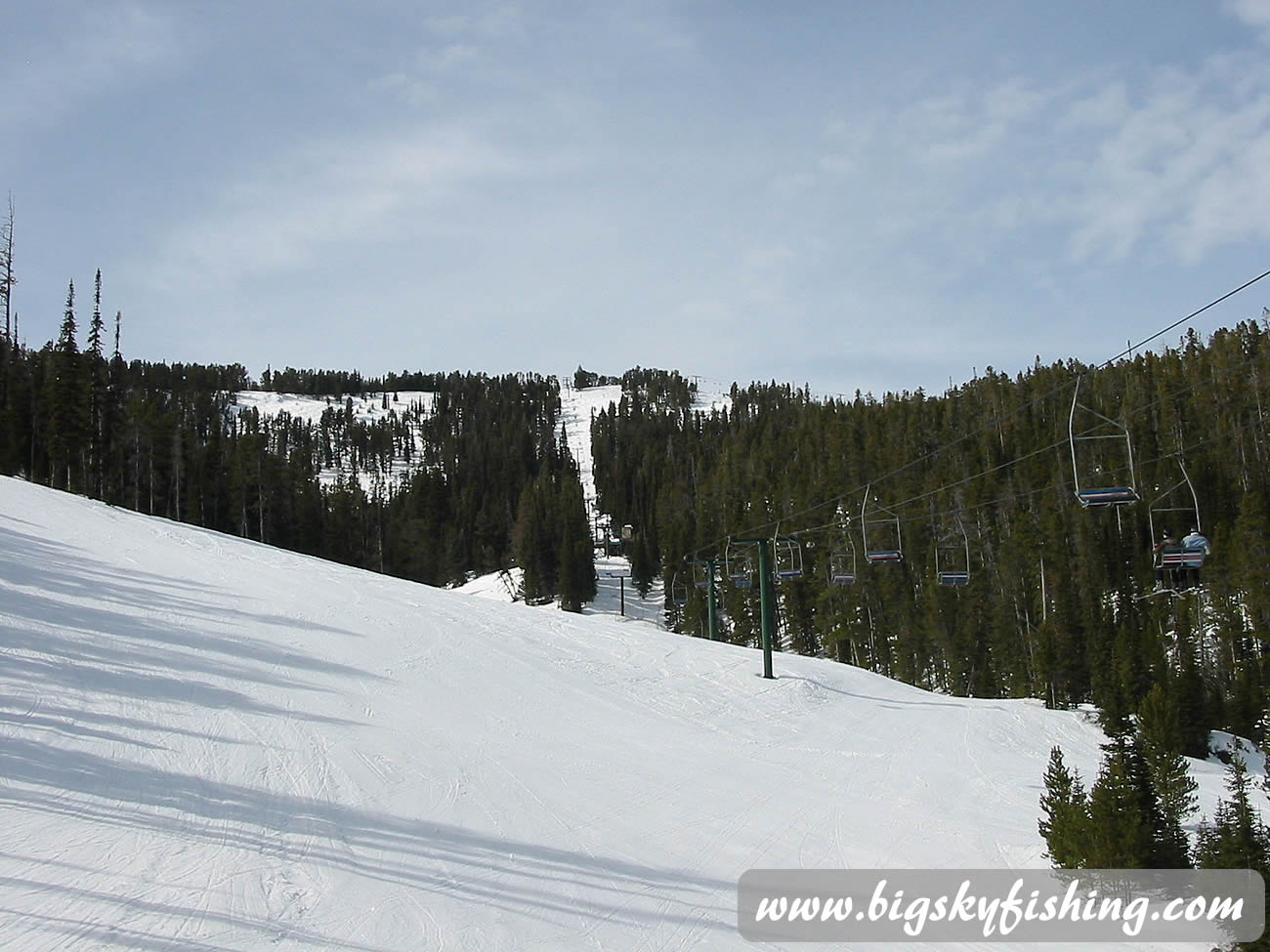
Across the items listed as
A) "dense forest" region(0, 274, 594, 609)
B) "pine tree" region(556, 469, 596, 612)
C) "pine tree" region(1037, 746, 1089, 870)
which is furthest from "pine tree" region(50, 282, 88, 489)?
"pine tree" region(1037, 746, 1089, 870)

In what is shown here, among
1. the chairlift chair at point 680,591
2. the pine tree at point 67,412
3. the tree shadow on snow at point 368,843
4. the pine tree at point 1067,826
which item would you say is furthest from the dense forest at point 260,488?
the pine tree at point 1067,826

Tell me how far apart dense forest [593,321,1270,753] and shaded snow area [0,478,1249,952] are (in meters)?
11.1

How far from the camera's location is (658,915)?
1022 centimetres

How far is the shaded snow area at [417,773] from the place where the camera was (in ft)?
30.9

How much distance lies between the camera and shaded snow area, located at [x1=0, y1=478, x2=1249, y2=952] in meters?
9.41

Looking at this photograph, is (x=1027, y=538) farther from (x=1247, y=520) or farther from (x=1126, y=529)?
(x=1247, y=520)

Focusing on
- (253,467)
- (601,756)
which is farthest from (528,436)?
(601,756)

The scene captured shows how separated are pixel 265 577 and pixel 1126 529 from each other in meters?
59.8

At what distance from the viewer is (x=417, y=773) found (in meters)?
14.8

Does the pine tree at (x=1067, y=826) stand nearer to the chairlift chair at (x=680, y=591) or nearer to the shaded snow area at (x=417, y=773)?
the shaded snow area at (x=417, y=773)

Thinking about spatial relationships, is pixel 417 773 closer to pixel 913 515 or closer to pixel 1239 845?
pixel 1239 845

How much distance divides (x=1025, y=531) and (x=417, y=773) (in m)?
59.4

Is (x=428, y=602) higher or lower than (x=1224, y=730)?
higher

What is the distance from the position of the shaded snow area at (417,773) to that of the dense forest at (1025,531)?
36.5 feet
